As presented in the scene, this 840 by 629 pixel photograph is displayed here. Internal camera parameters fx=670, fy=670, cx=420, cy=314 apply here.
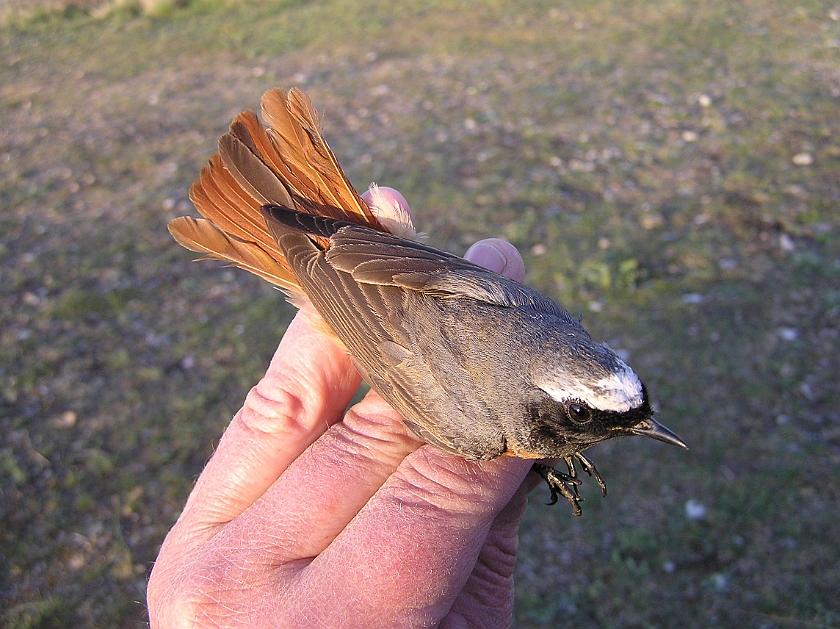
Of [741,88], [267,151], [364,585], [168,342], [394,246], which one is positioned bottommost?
[741,88]

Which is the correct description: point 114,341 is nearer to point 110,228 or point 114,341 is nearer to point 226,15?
point 110,228

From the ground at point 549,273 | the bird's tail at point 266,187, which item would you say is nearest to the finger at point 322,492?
the bird's tail at point 266,187

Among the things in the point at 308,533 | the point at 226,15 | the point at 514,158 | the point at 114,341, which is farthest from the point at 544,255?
the point at 226,15

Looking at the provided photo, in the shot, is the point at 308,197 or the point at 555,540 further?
the point at 555,540

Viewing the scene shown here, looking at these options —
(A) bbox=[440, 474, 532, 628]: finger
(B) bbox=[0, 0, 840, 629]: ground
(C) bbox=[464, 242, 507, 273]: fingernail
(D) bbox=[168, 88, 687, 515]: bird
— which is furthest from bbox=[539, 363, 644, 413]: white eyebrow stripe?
(B) bbox=[0, 0, 840, 629]: ground

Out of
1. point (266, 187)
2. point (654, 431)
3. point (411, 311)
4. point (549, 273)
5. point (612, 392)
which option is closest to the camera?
point (612, 392)

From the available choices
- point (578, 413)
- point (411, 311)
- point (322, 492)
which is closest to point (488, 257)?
point (411, 311)

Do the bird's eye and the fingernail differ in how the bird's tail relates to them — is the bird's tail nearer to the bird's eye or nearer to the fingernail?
the fingernail

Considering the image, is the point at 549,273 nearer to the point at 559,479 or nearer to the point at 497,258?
the point at 497,258
